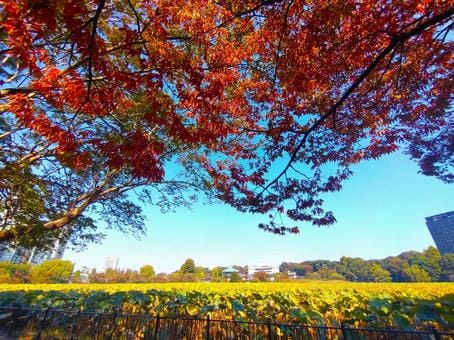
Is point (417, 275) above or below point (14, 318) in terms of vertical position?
above

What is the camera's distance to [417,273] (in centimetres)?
7181

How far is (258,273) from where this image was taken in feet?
262

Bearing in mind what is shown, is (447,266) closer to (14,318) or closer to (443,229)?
(443,229)

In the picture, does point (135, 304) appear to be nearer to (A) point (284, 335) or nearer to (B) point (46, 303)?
(B) point (46, 303)

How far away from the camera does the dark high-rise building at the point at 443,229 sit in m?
51.2

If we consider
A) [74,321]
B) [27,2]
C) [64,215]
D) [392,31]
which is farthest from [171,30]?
[74,321]

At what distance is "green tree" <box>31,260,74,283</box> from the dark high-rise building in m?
101

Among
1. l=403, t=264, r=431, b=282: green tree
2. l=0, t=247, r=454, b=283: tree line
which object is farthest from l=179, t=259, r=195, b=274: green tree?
l=403, t=264, r=431, b=282: green tree

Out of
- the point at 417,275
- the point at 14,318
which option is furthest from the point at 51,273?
the point at 417,275

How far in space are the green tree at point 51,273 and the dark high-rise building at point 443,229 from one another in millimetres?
101146

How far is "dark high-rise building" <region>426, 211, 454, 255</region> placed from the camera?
168 feet

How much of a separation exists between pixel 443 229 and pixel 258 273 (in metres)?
54.1

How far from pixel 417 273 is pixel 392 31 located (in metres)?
96.6

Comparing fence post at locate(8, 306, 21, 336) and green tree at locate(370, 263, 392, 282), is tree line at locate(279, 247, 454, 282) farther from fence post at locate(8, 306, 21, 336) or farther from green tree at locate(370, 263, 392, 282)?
fence post at locate(8, 306, 21, 336)
